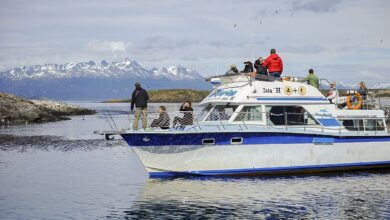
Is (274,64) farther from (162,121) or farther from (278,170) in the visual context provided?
(162,121)

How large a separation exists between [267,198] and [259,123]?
488 cm

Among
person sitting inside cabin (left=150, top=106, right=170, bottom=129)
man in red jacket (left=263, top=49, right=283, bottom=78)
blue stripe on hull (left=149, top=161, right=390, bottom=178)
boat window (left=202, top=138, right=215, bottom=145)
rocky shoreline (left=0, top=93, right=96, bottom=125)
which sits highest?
man in red jacket (left=263, top=49, right=283, bottom=78)

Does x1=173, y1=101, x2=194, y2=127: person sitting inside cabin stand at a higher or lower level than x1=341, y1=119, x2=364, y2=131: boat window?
higher

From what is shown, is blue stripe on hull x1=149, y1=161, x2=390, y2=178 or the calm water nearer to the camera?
the calm water

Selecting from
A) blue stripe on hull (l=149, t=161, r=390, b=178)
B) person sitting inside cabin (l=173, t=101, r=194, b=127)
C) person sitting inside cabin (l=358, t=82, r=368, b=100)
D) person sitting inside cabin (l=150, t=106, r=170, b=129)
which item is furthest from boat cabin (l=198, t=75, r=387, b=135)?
person sitting inside cabin (l=358, t=82, r=368, b=100)

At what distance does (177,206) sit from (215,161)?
4596 millimetres

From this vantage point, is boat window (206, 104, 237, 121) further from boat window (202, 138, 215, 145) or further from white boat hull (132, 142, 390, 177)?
white boat hull (132, 142, 390, 177)

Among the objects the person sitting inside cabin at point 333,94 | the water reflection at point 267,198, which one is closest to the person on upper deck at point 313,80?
the person sitting inside cabin at point 333,94

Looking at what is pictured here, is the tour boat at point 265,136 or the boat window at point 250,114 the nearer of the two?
the tour boat at point 265,136

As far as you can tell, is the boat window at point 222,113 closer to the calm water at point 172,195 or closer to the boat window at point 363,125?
the calm water at point 172,195

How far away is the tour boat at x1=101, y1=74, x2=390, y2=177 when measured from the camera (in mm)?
22312

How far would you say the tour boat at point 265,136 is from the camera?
73.2ft

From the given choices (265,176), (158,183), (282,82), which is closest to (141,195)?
(158,183)

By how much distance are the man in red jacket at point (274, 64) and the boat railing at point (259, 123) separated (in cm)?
211
